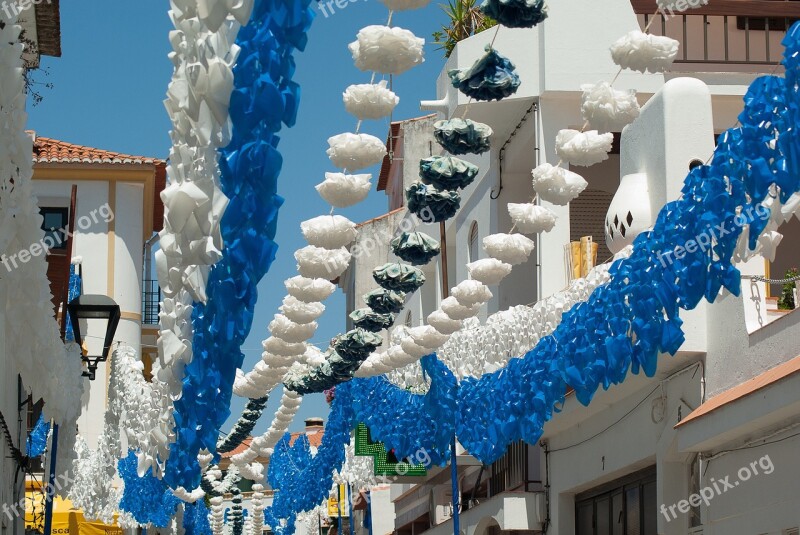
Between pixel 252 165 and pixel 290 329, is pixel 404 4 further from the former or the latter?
pixel 290 329

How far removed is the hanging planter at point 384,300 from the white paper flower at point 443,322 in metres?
0.54

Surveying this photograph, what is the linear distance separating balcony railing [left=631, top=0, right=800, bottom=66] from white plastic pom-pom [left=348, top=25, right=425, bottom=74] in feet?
40.1

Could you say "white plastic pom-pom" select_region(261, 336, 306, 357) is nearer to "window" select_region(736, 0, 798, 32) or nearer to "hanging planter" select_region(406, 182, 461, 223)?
"hanging planter" select_region(406, 182, 461, 223)

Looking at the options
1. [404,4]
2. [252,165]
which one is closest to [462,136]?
[404,4]

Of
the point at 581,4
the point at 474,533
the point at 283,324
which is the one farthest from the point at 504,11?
the point at 474,533

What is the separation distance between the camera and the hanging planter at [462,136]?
394 inches

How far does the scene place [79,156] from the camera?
34188 mm

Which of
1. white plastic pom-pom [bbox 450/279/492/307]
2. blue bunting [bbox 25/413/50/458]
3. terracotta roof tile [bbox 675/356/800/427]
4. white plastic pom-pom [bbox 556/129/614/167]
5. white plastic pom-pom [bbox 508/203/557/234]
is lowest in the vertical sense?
terracotta roof tile [bbox 675/356/800/427]

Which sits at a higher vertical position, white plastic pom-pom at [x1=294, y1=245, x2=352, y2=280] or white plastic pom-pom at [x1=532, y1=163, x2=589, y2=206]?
white plastic pom-pom at [x1=532, y1=163, x2=589, y2=206]

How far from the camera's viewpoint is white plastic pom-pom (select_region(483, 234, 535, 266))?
39.1 ft

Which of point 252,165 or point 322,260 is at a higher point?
point 322,260

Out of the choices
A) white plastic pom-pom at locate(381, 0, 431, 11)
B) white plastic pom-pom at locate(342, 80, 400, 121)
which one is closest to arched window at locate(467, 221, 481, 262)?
white plastic pom-pom at locate(342, 80, 400, 121)

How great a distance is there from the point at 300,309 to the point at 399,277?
6.22ft

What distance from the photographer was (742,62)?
21.2 meters
